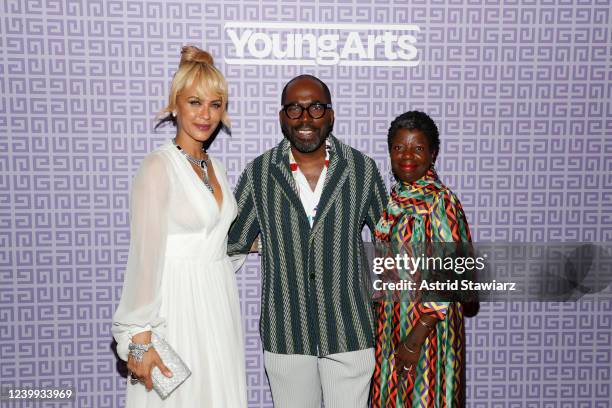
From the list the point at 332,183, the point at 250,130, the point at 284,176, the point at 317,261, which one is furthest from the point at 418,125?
the point at 250,130

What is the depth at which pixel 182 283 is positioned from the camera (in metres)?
2.00

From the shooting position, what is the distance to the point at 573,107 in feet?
8.79

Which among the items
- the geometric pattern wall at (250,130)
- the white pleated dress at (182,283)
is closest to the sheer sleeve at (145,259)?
the white pleated dress at (182,283)

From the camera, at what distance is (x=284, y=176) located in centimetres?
221

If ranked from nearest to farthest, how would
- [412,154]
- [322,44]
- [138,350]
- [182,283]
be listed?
[138,350] → [182,283] → [412,154] → [322,44]

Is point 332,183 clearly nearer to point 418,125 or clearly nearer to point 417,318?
point 418,125

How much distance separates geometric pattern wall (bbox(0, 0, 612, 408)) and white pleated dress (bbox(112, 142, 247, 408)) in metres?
0.59

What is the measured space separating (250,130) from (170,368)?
1.17 metres

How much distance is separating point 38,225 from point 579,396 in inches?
114

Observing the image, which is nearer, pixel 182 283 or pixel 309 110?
pixel 182 283

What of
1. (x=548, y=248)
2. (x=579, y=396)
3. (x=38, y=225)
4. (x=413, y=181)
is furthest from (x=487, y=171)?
(x=38, y=225)

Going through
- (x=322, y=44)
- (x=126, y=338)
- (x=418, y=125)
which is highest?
(x=322, y=44)

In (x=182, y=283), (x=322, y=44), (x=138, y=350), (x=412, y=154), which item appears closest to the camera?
(x=138, y=350)

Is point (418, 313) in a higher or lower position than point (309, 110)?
lower
